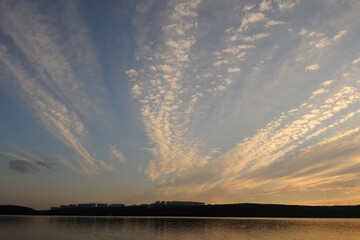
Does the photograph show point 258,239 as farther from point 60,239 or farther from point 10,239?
point 10,239

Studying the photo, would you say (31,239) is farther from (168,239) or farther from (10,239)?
(168,239)

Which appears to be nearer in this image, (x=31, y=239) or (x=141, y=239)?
(x=31, y=239)

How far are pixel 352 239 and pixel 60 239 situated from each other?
2783 inches

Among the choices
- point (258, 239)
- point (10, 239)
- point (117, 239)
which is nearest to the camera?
point (10, 239)

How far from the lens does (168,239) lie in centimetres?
5906

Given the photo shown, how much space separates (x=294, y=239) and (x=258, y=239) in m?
9.21

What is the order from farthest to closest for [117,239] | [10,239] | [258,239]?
[258,239]
[117,239]
[10,239]

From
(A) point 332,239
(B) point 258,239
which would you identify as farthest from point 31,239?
(A) point 332,239

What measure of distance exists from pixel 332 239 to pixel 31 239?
7184 cm

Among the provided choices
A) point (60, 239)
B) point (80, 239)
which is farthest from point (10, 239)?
point (80, 239)

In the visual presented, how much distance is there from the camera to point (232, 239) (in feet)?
198

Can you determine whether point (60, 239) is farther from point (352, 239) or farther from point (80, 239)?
point (352, 239)

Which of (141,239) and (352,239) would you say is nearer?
(141,239)

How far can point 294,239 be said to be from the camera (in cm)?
6241
